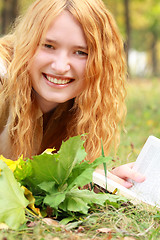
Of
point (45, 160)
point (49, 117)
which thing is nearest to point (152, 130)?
point (49, 117)

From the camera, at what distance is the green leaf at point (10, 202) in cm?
124

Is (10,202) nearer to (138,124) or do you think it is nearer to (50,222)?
(50,222)

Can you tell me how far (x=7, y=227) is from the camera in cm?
125

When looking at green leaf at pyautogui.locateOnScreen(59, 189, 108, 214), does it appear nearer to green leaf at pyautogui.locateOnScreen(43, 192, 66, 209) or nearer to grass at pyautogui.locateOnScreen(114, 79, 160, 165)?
green leaf at pyautogui.locateOnScreen(43, 192, 66, 209)

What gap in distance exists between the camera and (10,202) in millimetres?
1256

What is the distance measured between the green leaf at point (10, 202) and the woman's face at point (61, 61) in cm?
93

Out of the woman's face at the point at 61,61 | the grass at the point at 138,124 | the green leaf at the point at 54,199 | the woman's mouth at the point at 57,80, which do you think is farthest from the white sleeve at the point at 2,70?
the green leaf at the point at 54,199

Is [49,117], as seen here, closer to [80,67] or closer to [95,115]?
[95,115]

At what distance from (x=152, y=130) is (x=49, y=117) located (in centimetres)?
196

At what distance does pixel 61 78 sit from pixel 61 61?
13 cm

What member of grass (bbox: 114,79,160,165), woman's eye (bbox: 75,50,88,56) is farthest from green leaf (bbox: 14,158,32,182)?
grass (bbox: 114,79,160,165)

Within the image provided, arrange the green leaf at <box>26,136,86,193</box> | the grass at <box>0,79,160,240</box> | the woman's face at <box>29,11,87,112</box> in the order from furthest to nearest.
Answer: the woman's face at <box>29,11,87,112</box> → the green leaf at <box>26,136,86,193</box> → the grass at <box>0,79,160,240</box>

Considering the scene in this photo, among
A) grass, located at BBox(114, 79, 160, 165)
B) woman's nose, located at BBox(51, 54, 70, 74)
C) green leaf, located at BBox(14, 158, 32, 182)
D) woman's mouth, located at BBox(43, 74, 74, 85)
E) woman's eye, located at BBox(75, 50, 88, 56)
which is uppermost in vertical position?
woman's eye, located at BBox(75, 50, 88, 56)

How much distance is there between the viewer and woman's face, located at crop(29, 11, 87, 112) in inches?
80.7
